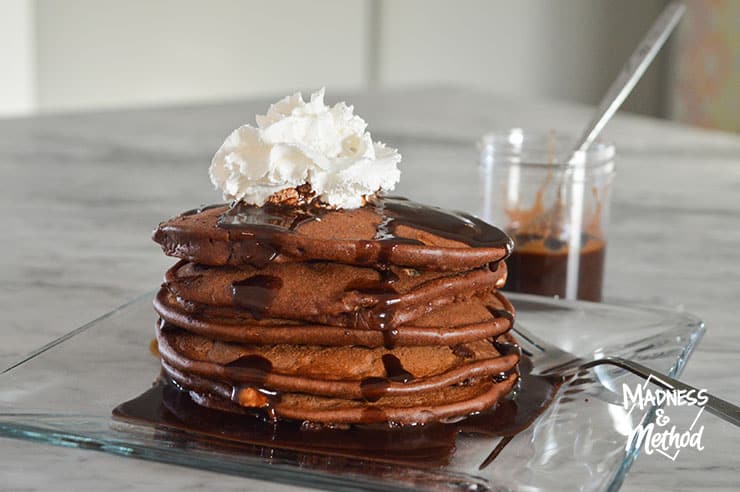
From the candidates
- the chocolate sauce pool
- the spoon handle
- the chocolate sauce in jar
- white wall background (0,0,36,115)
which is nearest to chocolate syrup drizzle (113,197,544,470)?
the chocolate sauce pool

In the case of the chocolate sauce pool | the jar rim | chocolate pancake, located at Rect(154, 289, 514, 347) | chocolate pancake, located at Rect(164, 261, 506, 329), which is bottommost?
the chocolate sauce pool

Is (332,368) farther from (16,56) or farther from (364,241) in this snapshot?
(16,56)

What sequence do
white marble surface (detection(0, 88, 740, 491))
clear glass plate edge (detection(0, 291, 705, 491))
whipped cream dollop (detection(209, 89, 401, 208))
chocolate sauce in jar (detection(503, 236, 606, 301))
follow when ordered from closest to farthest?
1. clear glass plate edge (detection(0, 291, 705, 491))
2. white marble surface (detection(0, 88, 740, 491))
3. whipped cream dollop (detection(209, 89, 401, 208))
4. chocolate sauce in jar (detection(503, 236, 606, 301))

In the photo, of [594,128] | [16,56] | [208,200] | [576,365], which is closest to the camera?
[576,365]

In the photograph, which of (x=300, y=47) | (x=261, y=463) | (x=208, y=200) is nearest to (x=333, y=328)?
(x=261, y=463)

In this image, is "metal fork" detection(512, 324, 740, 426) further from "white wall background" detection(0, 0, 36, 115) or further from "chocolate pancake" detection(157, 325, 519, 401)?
"white wall background" detection(0, 0, 36, 115)

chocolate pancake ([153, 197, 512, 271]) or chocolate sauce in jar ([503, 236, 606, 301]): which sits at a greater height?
chocolate pancake ([153, 197, 512, 271])

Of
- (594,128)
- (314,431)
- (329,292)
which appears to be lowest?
(314,431)
